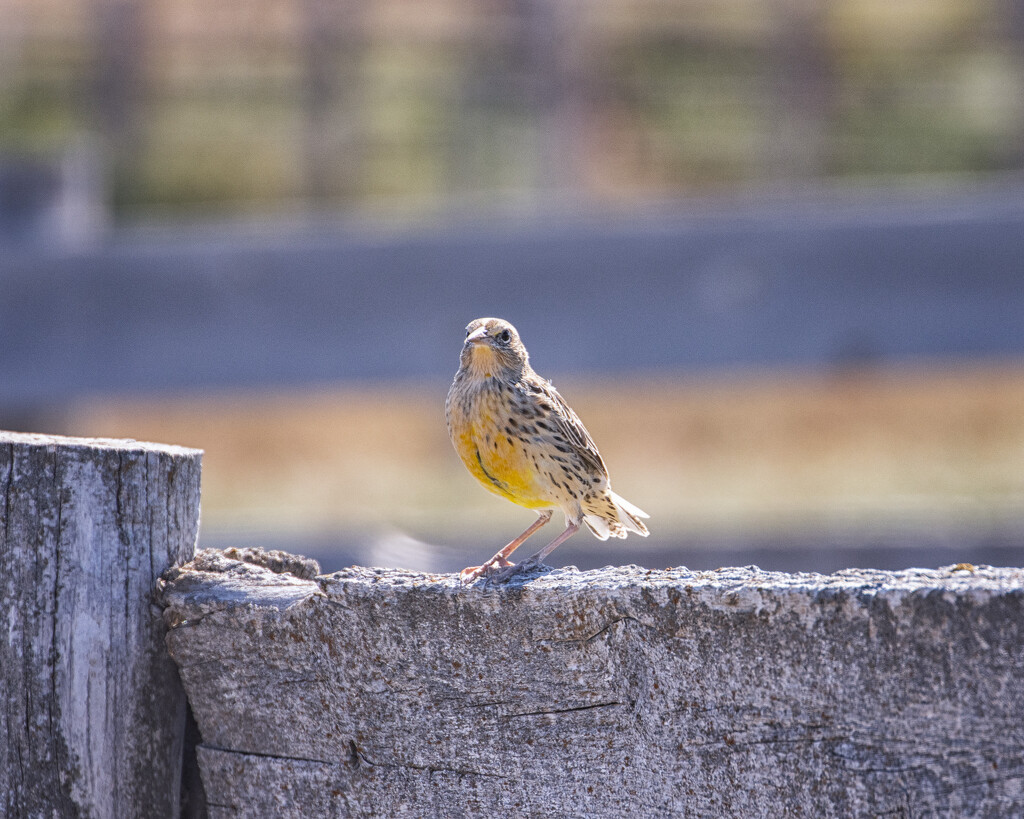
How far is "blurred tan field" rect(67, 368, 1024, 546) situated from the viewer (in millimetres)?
7293

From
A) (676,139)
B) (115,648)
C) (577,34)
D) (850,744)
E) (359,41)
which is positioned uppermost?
(359,41)

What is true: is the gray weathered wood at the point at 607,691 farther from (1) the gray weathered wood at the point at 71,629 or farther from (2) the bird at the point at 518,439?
(2) the bird at the point at 518,439

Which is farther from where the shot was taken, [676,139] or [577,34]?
[676,139]

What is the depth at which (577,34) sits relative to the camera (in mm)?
6844

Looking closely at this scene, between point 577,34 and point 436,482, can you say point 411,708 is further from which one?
point 436,482

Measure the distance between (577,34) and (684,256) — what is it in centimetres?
274

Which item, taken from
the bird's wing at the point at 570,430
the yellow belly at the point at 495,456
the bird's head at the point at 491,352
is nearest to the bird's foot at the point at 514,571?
the yellow belly at the point at 495,456

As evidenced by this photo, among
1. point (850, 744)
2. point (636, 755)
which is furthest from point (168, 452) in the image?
point (850, 744)

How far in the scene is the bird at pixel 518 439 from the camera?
11.3 feet

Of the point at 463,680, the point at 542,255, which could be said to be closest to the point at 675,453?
the point at 542,255

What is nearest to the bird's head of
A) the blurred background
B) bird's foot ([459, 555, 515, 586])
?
bird's foot ([459, 555, 515, 586])

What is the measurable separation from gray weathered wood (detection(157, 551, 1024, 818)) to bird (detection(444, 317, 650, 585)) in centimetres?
80

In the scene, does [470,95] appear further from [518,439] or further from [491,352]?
[518,439]

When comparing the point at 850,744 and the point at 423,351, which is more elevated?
the point at 423,351
